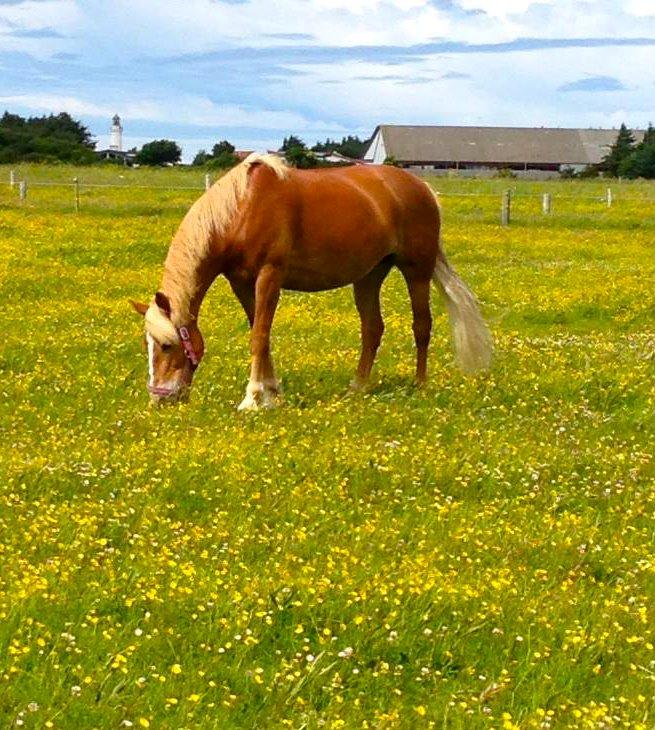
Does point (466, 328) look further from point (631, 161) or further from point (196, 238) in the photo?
point (631, 161)

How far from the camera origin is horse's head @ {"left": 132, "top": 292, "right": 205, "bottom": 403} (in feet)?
31.3

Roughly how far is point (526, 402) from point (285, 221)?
3297 millimetres

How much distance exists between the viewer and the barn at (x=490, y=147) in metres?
128

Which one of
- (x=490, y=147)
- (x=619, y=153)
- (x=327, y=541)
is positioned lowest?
(x=327, y=541)

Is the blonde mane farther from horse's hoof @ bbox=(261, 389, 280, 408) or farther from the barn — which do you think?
the barn

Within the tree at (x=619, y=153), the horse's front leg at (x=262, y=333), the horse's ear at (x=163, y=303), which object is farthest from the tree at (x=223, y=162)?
the horse's ear at (x=163, y=303)

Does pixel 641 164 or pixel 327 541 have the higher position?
pixel 641 164

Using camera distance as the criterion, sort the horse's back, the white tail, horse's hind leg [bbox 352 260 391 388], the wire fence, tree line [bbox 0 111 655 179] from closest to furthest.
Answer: the horse's back, horse's hind leg [bbox 352 260 391 388], the white tail, the wire fence, tree line [bbox 0 111 655 179]

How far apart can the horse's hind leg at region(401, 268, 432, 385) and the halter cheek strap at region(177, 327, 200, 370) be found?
299 centimetres

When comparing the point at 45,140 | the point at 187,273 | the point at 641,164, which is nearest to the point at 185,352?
the point at 187,273

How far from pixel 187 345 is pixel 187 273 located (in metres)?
0.72

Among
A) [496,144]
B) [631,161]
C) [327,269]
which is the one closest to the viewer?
[327,269]

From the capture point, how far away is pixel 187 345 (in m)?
9.80

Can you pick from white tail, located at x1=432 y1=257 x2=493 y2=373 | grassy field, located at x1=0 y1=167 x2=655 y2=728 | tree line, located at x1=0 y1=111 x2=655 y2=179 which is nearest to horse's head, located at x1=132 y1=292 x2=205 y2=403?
grassy field, located at x1=0 y1=167 x2=655 y2=728
